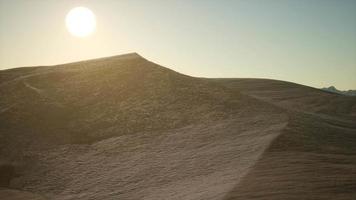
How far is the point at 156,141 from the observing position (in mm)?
29797

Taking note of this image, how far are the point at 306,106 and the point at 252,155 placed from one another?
33.2m

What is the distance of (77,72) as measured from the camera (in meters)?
49.8

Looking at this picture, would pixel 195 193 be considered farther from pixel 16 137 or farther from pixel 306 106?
pixel 306 106

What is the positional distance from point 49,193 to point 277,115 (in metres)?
17.4

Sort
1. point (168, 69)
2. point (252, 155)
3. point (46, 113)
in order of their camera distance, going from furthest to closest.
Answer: point (168, 69) → point (46, 113) → point (252, 155)

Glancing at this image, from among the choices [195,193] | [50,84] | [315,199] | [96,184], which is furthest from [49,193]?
[50,84]

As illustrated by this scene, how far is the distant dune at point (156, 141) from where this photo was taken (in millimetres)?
18312

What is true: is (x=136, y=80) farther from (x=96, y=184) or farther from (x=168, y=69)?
(x=96, y=184)

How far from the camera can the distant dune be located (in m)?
18.3

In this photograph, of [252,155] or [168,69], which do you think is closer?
[252,155]

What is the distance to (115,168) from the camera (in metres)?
25.5

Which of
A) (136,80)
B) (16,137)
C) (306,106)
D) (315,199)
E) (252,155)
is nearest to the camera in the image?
(315,199)

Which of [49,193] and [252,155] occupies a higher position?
[252,155]

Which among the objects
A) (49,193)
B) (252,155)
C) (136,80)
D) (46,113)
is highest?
(136,80)
